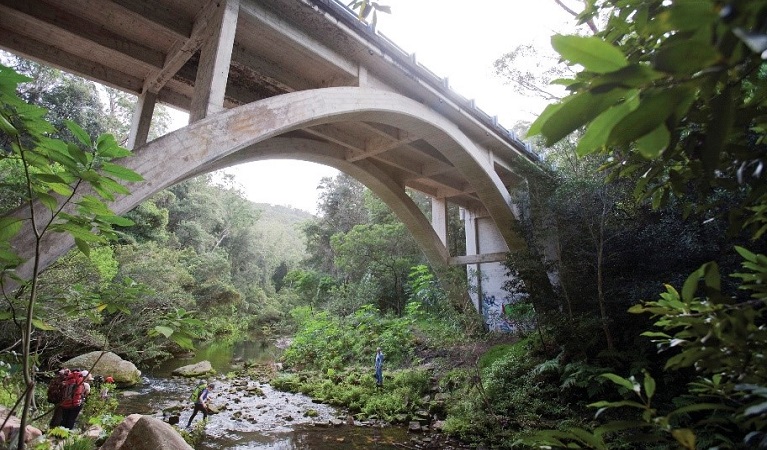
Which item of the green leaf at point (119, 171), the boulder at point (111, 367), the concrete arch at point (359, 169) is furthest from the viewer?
the boulder at point (111, 367)

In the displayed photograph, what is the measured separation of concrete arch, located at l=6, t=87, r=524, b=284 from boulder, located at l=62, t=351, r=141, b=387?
5.79m

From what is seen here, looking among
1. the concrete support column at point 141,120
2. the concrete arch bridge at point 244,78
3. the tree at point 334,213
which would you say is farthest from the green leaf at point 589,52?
the tree at point 334,213

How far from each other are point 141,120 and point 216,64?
2.65m

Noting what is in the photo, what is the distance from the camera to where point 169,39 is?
5.26m

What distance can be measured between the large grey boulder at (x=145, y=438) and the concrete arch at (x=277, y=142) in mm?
2106

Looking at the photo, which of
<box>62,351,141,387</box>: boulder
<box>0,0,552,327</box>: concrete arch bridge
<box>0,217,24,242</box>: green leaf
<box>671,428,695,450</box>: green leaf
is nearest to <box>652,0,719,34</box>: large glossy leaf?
<box>671,428,695,450</box>: green leaf

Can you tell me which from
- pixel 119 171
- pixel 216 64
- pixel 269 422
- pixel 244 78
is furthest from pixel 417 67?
pixel 269 422

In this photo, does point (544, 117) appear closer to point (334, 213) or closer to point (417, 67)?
point (417, 67)

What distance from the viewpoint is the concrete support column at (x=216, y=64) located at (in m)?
4.12

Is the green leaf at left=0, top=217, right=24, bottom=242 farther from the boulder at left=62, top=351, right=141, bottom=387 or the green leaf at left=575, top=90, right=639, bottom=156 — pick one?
the boulder at left=62, top=351, right=141, bottom=387

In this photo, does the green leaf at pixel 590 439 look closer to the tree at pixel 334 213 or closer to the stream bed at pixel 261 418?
the stream bed at pixel 261 418

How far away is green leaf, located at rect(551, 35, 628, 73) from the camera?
1.56 feet

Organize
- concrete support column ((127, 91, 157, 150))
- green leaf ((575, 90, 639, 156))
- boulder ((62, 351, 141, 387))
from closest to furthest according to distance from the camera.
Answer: green leaf ((575, 90, 639, 156))
concrete support column ((127, 91, 157, 150))
boulder ((62, 351, 141, 387))

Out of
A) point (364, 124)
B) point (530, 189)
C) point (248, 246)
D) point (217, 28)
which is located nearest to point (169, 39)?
point (217, 28)
